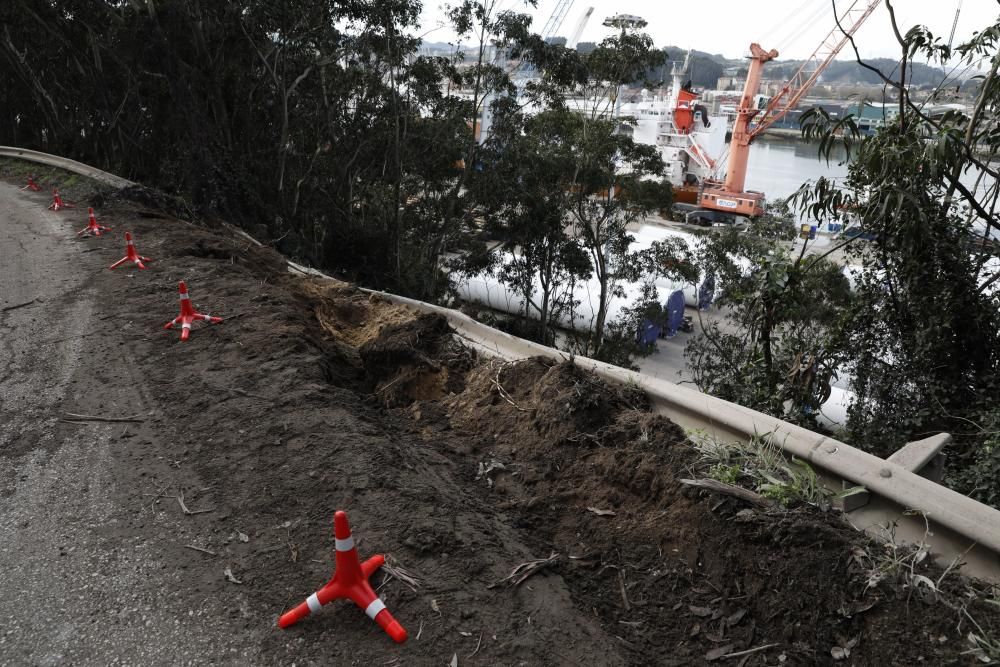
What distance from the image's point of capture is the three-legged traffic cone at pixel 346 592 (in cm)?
280

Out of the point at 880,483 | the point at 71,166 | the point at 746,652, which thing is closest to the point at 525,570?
the point at 746,652

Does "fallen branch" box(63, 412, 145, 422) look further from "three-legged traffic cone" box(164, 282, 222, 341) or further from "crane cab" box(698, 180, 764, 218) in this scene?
"crane cab" box(698, 180, 764, 218)

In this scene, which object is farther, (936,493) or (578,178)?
(578,178)

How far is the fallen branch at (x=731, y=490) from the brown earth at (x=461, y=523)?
0.05 metres

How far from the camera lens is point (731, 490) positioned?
133 inches

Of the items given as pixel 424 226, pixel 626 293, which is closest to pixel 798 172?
pixel 626 293

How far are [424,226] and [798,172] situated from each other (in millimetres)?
69970

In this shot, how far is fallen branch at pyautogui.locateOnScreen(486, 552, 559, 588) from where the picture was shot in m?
3.12

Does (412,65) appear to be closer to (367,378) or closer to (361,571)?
(367,378)

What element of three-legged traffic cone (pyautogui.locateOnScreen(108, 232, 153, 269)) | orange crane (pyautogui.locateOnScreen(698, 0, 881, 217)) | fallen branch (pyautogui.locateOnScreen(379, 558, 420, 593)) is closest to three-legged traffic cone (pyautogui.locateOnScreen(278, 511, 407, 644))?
fallen branch (pyautogui.locateOnScreen(379, 558, 420, 593))

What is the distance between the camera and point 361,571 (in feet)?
9.67

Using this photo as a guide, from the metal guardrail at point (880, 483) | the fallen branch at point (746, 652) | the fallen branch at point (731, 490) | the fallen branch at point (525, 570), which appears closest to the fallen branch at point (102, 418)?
the fallen branch at point (525, 570)

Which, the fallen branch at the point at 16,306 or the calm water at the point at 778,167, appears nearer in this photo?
the fallen branch at the point at 16,306

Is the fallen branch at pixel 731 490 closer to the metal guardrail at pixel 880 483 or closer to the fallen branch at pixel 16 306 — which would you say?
the metal guardrail at pixel 880 483
